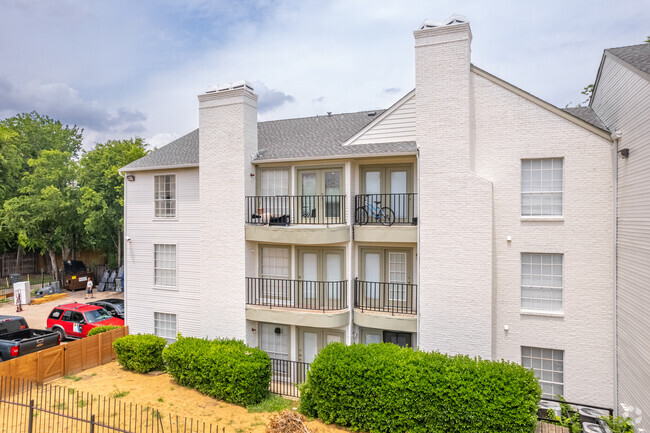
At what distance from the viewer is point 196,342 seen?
43.0 feet

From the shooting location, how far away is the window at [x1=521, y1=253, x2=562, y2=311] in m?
11.3

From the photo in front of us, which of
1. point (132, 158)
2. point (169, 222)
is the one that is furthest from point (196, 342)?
point (132, 158)

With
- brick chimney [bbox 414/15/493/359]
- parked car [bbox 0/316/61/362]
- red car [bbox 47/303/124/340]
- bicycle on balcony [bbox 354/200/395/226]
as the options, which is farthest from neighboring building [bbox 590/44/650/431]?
red car [bbox 47/303/124/340]

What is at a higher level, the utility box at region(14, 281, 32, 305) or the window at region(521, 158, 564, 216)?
the window at region(521, 158, 564, 216)

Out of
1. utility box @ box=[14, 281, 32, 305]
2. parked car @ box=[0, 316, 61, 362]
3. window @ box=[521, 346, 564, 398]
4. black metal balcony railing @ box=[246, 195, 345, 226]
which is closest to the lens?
window @ box=[521, 346, 564, 398]

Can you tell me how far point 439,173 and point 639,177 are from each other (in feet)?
15.7

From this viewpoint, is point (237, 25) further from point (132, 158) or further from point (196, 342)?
point (132, 158)

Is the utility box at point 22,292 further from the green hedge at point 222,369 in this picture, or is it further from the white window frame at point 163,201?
the green hedge at point 222,369

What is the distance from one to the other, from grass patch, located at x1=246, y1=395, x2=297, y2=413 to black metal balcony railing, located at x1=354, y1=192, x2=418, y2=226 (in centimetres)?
622

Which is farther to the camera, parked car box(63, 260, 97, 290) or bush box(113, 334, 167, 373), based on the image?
parked car box(63, 260, 97, 290)

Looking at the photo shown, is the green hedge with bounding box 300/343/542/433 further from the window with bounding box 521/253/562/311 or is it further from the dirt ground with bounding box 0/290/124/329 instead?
the dirt ground with bounding box 0/290/124/329


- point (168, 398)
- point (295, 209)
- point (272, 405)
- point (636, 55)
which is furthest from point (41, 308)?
point (636, 55)

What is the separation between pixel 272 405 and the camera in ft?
37.6

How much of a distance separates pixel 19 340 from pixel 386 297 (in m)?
14.2
